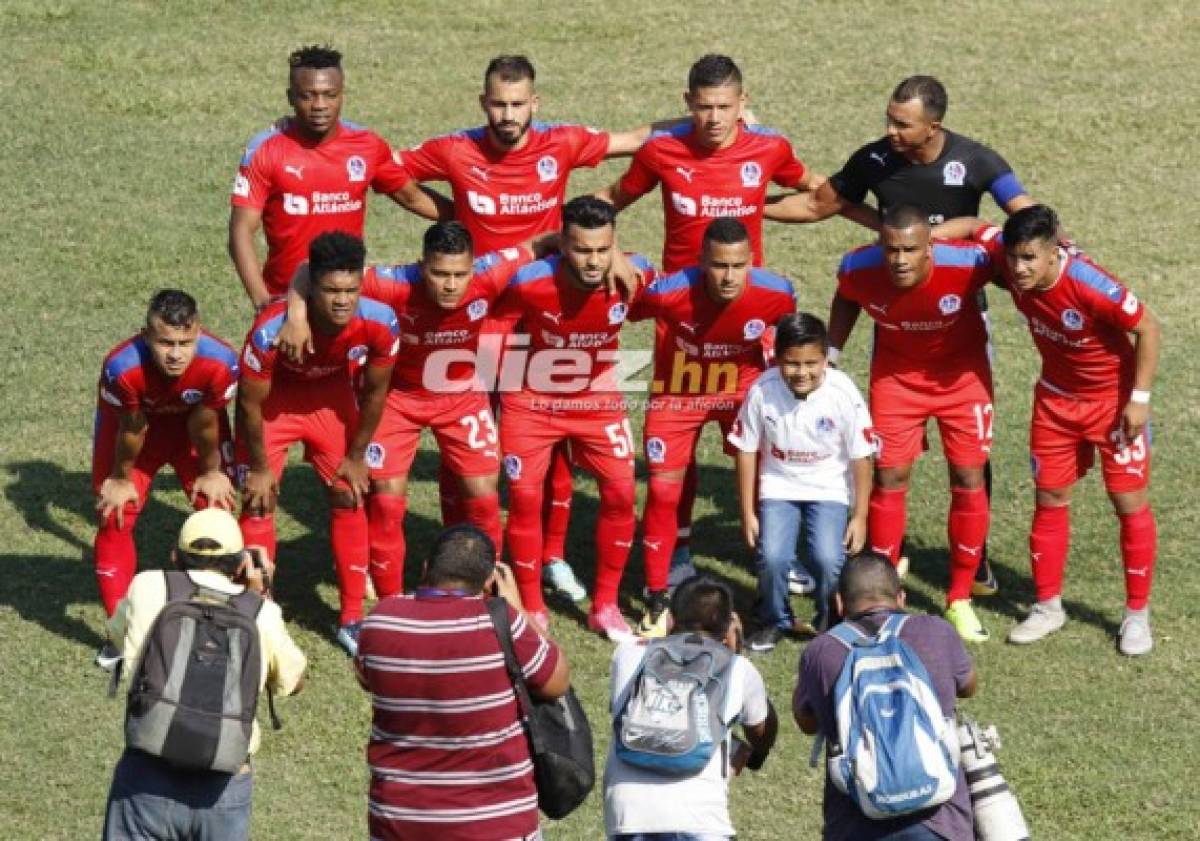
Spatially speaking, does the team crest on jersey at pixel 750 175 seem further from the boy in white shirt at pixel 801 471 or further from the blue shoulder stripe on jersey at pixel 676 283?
the boy in white shirt at pixel 801 471

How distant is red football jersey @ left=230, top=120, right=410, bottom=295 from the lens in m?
13.5

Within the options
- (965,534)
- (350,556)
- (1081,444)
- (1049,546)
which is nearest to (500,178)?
(350,556)

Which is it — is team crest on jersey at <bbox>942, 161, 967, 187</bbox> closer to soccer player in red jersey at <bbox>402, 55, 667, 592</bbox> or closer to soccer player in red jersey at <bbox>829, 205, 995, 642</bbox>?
soccer player in red jersey at <bbox>829, 205, 995, 642</bbox>

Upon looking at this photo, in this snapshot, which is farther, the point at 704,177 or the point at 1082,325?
the point at 704,177

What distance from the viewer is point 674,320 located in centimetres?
1301

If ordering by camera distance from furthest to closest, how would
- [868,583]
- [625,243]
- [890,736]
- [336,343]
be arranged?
[625,243] < [336,343] < [868,583] < [890,736]

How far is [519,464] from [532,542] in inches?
17.5

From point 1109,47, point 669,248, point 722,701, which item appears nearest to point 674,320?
point 669,248

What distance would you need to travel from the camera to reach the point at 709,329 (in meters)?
13.0

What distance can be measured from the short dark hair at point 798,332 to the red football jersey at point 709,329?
1.49ft

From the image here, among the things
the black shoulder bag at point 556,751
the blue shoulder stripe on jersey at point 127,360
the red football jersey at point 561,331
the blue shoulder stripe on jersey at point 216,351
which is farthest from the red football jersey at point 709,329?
the black shoulder bag at point 556,751

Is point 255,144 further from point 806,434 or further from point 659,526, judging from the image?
point 806,434

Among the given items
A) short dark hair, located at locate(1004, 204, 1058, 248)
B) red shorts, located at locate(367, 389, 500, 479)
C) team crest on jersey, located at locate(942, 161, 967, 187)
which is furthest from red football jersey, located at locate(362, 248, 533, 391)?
short dark hair, located at locate(1004, 204, 1058, 248)

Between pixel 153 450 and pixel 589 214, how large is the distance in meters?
2.67
